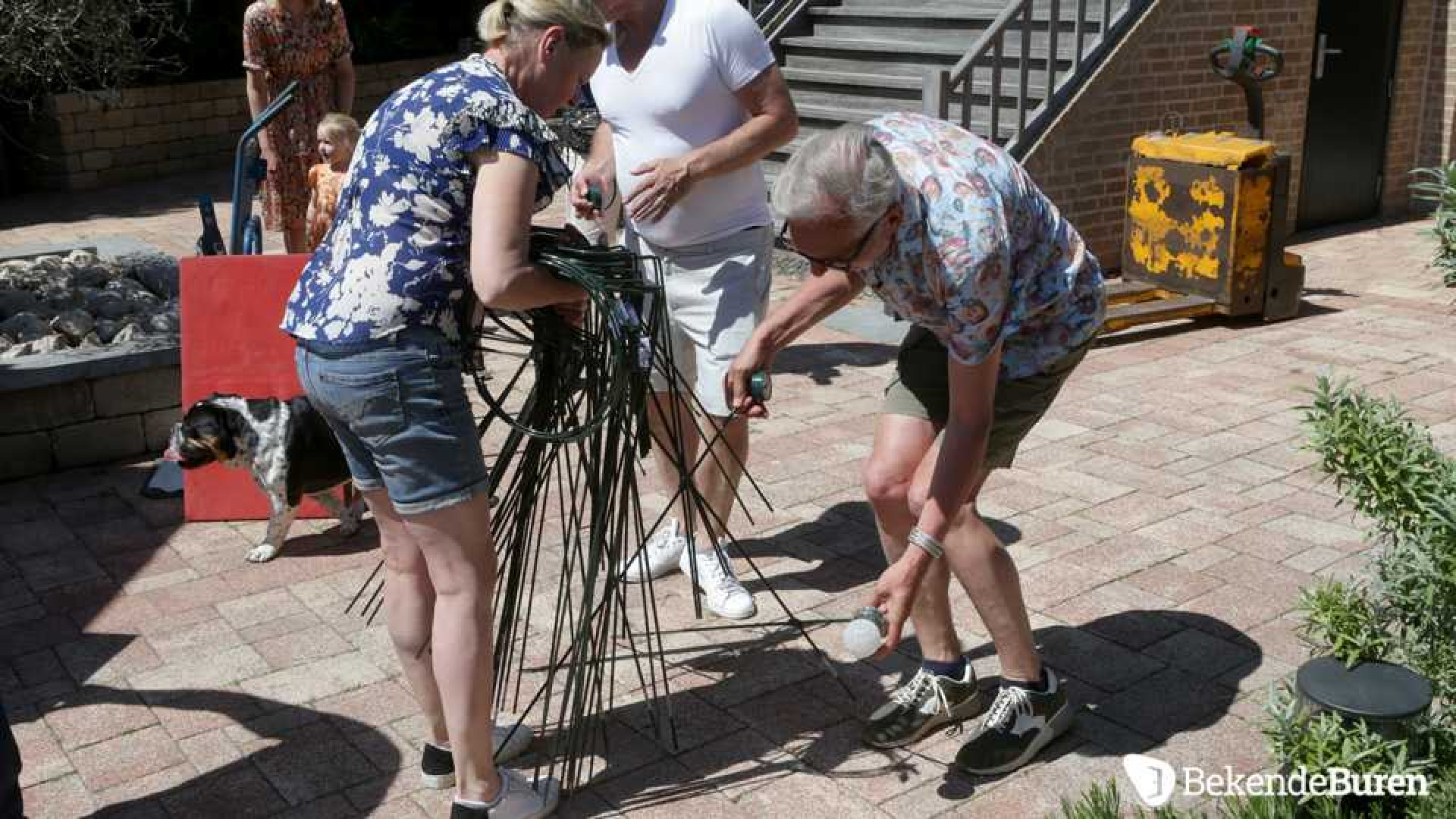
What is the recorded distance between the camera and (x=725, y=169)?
3879 mm

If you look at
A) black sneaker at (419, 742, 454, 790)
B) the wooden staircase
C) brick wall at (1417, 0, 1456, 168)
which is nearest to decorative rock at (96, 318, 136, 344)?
black sneaker at (419, 742, 454, 790)

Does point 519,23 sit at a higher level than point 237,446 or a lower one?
higher

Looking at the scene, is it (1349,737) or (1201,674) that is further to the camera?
(1201,674)

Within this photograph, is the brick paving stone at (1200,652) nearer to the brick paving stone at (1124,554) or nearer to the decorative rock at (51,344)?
the brick paving stone at (1124,554)

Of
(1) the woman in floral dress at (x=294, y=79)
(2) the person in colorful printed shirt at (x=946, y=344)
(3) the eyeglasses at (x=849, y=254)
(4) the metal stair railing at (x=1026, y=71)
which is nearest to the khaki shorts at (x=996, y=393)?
(2) the person in colorful printed shirt at (x=946, y=344)

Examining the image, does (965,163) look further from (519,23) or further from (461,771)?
(461,771)

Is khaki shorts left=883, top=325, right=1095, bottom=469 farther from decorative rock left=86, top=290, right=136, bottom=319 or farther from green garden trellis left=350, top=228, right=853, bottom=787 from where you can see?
decorative rock left=86, top=290, right=136, bottom=319

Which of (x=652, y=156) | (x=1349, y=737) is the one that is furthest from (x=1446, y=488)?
(x=652, y=156)

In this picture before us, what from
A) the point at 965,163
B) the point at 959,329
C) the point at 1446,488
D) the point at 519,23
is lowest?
the point at 1446,488

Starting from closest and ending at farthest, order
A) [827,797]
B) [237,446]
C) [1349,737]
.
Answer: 1. [1349,737]
2. [827,797]
3. [237,446]

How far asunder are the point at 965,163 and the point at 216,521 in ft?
10.3

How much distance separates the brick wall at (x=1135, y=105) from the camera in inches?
323

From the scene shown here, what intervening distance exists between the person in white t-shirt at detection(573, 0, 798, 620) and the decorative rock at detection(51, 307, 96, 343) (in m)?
2.58

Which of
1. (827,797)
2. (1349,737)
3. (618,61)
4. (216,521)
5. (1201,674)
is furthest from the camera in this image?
(216,521)
